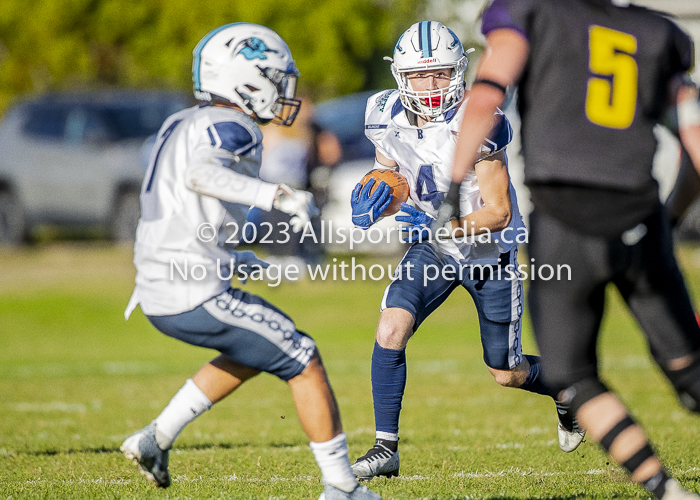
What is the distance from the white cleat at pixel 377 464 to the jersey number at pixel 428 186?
3.72 feet

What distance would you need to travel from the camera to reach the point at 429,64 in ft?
14.5

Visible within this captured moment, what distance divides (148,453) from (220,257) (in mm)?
804

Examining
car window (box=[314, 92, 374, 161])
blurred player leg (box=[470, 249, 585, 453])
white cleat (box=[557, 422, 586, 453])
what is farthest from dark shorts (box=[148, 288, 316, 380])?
car window (box=[314, 92, 374, 161])

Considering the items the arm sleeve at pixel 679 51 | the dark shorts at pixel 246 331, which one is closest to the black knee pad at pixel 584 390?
the dark shorts at pixel 246 331

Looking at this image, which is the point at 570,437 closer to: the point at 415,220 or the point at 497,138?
the point at 415,220

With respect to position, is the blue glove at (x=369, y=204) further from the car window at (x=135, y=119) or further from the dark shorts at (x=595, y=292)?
the car window at (x=135, y=119)

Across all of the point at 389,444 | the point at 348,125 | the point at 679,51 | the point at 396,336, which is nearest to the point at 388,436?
the point at 389,444

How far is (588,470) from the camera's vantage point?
4.56 metres

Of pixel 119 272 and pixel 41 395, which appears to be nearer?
pixel 41 395

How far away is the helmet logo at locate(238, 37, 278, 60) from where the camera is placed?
3732 millimetres

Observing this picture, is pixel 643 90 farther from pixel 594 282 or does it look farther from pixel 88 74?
pixel 88 74

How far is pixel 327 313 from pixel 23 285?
3990mm

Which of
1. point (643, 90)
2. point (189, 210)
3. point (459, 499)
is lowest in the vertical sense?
point (459, 499)

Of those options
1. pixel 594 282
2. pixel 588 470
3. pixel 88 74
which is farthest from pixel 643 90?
pixel 88 74
